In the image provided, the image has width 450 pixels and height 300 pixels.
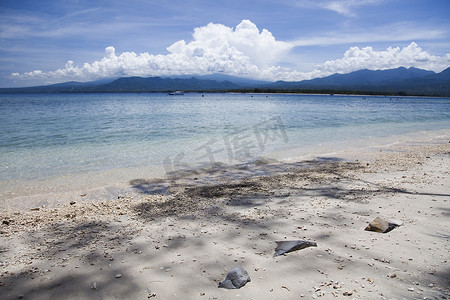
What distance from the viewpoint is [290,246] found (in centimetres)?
374

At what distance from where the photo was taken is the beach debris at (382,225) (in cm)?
421

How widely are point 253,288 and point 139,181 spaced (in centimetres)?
657

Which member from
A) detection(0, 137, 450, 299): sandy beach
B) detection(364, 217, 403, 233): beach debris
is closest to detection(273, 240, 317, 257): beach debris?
detection(0, 137, 450, 299): sandy beach

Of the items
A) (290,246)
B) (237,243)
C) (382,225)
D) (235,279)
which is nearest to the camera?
(235,279)

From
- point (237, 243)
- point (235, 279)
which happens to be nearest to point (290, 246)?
point (237, 243)

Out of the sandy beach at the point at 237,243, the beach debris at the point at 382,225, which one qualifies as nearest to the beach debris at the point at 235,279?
the sandy beach at the point at 237,243

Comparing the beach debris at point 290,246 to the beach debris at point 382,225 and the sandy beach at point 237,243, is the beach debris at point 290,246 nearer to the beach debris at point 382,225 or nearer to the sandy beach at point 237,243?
the sandy beach at point 237,243

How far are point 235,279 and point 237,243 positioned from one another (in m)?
1.04

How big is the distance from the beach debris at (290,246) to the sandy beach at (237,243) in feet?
0.26

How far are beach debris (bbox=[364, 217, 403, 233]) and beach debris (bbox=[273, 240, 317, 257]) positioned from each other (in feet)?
3.82

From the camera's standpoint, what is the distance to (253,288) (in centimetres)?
299

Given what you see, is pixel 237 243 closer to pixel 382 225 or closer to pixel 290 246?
pixel 290 246

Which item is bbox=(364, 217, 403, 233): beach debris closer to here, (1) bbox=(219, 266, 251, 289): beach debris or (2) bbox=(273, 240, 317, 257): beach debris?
(2) bbox=(273, 240, 317, 257): beach debris

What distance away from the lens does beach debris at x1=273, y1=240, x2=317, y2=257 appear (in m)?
3.69
